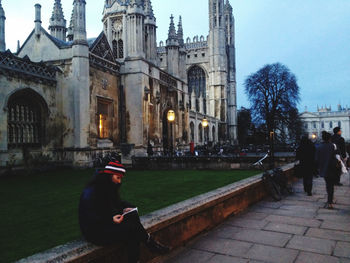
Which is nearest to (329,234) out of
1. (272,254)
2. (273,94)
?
(272,254)

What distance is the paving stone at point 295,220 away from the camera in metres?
4.92

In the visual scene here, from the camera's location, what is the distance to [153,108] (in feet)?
64.0

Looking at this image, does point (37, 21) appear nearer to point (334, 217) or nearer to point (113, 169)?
point (113, 169)

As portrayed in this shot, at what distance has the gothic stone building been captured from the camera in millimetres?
12938

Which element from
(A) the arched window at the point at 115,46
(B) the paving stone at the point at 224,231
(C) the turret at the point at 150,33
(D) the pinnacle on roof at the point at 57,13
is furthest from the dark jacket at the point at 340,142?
→ (D) the pinnacle on roof at the point at 57,13

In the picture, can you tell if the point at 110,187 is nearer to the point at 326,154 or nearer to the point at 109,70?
the point at 326,154

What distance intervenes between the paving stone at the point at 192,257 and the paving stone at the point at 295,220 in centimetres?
202

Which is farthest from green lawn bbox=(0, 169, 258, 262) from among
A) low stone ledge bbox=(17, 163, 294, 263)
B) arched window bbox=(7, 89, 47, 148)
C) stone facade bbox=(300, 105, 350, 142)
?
stone facade bbox=(300, 105, 350, 142)

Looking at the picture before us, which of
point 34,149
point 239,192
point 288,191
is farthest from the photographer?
point 34,149

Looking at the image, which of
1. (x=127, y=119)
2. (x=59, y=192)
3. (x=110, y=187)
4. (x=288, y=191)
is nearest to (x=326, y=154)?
(x=288, y=191)

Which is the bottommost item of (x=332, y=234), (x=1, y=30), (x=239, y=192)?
(x=332, y=234)

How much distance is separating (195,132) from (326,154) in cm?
3387

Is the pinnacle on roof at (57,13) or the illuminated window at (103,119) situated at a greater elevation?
the pinnacle on roof at (57,13)

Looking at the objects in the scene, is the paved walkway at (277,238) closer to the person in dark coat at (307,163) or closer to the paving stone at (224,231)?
the paving stone at (224,231)
